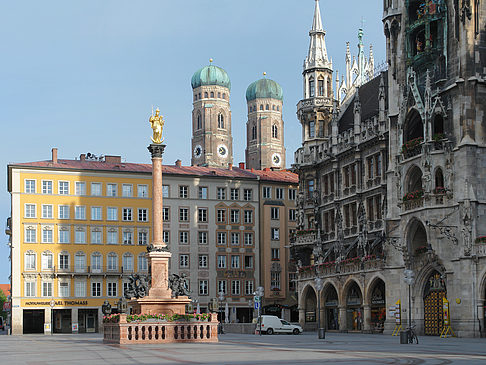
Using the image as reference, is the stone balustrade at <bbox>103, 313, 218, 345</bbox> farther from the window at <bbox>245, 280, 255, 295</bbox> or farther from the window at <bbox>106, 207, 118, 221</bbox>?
the window at <bbox>245, 280, 255, 295</bbox>

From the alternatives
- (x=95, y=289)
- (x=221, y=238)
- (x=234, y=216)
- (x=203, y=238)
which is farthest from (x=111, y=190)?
(x=234, y=216)

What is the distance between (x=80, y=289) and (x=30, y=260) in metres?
6.37

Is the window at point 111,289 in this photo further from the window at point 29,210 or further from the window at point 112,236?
the window at point 29,210

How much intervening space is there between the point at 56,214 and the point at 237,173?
78.8 feet

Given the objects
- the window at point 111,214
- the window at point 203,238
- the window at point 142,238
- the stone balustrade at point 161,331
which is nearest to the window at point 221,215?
the window at point 203,238

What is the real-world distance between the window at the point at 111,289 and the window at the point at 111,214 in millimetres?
7321

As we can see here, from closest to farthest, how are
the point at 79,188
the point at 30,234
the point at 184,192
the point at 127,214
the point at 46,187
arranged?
1. the point at 30,234
2. the point at 46,187
3. the point at 79,188
4. the point at 127,214
5. the point at 184,192

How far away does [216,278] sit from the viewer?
10150cm

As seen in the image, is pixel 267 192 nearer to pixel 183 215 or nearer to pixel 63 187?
pixel 183 215

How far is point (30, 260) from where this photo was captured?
306 feet

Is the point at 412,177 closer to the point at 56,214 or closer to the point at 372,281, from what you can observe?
the point at 372,281

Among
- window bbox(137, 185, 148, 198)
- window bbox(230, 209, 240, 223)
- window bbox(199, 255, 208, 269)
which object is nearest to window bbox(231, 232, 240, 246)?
window bbox(230, 209, 240, 223)

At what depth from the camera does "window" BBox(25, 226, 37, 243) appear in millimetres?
93500

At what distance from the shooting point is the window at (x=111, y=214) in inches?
3856
